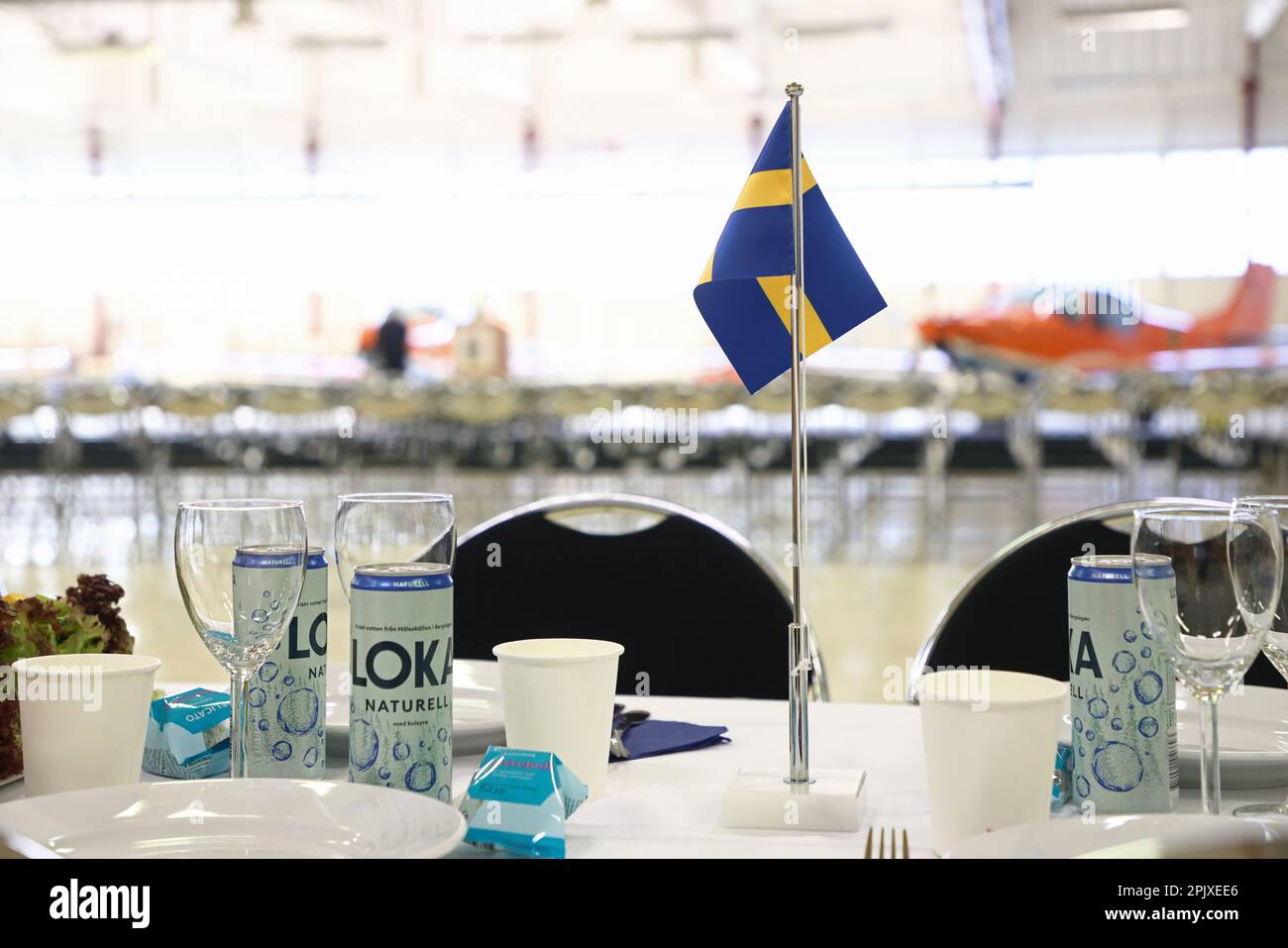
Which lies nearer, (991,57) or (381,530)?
(381,530)

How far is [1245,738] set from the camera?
0.97m

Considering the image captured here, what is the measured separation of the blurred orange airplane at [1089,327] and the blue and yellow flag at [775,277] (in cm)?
973

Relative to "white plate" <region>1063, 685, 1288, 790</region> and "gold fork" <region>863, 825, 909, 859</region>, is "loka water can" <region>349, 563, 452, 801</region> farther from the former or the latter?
"white plate" <region>1063, 685, 1288, 790</region>

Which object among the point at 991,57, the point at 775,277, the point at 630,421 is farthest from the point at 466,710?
the point at 991,57

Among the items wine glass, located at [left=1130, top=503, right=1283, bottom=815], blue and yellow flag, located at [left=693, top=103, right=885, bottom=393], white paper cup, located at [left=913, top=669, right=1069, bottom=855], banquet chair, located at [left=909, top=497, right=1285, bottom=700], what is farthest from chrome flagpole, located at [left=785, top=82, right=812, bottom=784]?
banquet chair, located at [left=909, top=497, right=1285, bottom=700]

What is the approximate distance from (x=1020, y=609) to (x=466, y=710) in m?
0.73

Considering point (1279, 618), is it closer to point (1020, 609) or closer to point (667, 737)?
point (667, 737)

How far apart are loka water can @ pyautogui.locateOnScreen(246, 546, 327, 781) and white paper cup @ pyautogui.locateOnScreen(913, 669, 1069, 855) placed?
415 millimetres

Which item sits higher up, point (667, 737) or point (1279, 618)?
point (1279, 618)

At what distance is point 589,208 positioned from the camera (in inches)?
503

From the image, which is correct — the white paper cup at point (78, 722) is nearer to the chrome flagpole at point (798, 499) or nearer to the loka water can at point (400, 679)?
the loka water can at point (400, 679)

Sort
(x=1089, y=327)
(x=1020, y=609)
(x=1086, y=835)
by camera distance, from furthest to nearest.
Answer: (x=1089, y=327)
(x=1020, y=609)
(x=1086, y=835)

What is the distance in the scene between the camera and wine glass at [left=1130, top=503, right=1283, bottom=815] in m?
0.75
